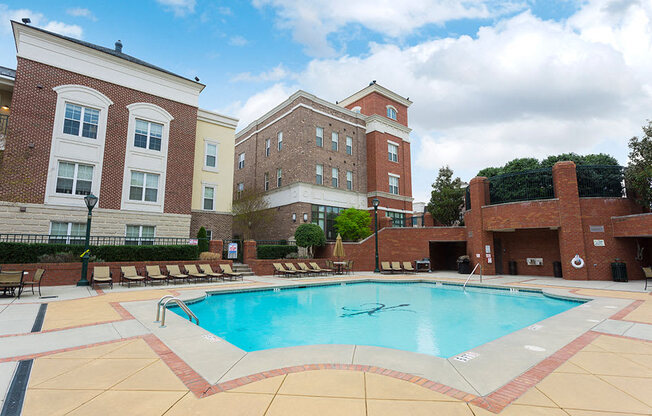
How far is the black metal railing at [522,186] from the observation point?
63.6ft

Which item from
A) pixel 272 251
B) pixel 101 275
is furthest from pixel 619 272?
pixel 101 275

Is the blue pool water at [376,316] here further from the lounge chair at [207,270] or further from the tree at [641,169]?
the tree at [641,169]

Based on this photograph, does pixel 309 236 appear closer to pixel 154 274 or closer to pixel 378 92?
pixel 154 274

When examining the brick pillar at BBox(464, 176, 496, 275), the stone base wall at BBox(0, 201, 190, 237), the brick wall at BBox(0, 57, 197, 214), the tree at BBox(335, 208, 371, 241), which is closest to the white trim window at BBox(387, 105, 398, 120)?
the tree at BBox(335, 208, 371, 241)

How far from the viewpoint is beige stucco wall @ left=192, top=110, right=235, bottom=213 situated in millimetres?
23359

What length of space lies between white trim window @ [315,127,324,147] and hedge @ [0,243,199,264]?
48.5ft

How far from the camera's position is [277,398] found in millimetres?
3410

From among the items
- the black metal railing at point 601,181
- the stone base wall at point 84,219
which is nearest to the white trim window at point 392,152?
the black metal railing at point 601,181

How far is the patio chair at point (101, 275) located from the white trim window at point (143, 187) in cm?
682

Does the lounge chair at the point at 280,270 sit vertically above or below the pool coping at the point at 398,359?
above

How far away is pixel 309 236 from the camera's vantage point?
23.2 m

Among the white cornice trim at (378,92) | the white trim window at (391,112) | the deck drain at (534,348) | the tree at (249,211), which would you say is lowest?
the deck drain at (534,348)

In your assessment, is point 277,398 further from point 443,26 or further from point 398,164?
point 398,164

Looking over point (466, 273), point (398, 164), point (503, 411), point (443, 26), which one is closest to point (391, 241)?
point (466, 273)
